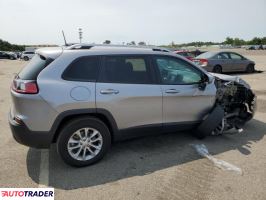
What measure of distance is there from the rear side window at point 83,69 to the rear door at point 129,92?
4.6 inches

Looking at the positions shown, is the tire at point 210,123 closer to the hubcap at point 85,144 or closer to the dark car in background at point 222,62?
the hubcap at point 85,144

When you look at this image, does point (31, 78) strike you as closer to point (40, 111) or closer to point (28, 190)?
point (40, 111)

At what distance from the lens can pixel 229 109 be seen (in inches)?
220

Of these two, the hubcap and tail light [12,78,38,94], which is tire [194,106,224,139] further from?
tail light [12,78,38,94]

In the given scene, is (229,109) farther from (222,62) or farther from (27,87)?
(222,62)

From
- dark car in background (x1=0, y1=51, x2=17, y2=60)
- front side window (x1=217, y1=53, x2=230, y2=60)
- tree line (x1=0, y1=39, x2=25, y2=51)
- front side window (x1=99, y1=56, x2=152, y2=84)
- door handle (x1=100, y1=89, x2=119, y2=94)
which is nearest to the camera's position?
door handle (x1=100, y1=89, x2=119, y2=94)

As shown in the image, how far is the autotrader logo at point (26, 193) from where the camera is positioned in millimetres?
3160

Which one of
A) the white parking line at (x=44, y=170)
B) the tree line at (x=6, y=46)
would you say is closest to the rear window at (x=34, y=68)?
the white parking line at (x=44, y=170)

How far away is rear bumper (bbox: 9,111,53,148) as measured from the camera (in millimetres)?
3496

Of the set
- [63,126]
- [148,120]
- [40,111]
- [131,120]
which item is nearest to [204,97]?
A: [148,120]

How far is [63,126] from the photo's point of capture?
12.0 feet

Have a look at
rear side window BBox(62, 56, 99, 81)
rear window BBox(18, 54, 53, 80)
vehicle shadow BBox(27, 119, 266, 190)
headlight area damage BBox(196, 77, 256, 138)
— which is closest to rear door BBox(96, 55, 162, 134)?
rear side window BBox(62, 56, 99, 81)

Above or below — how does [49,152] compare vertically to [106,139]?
below

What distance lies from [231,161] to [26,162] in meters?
3.10
